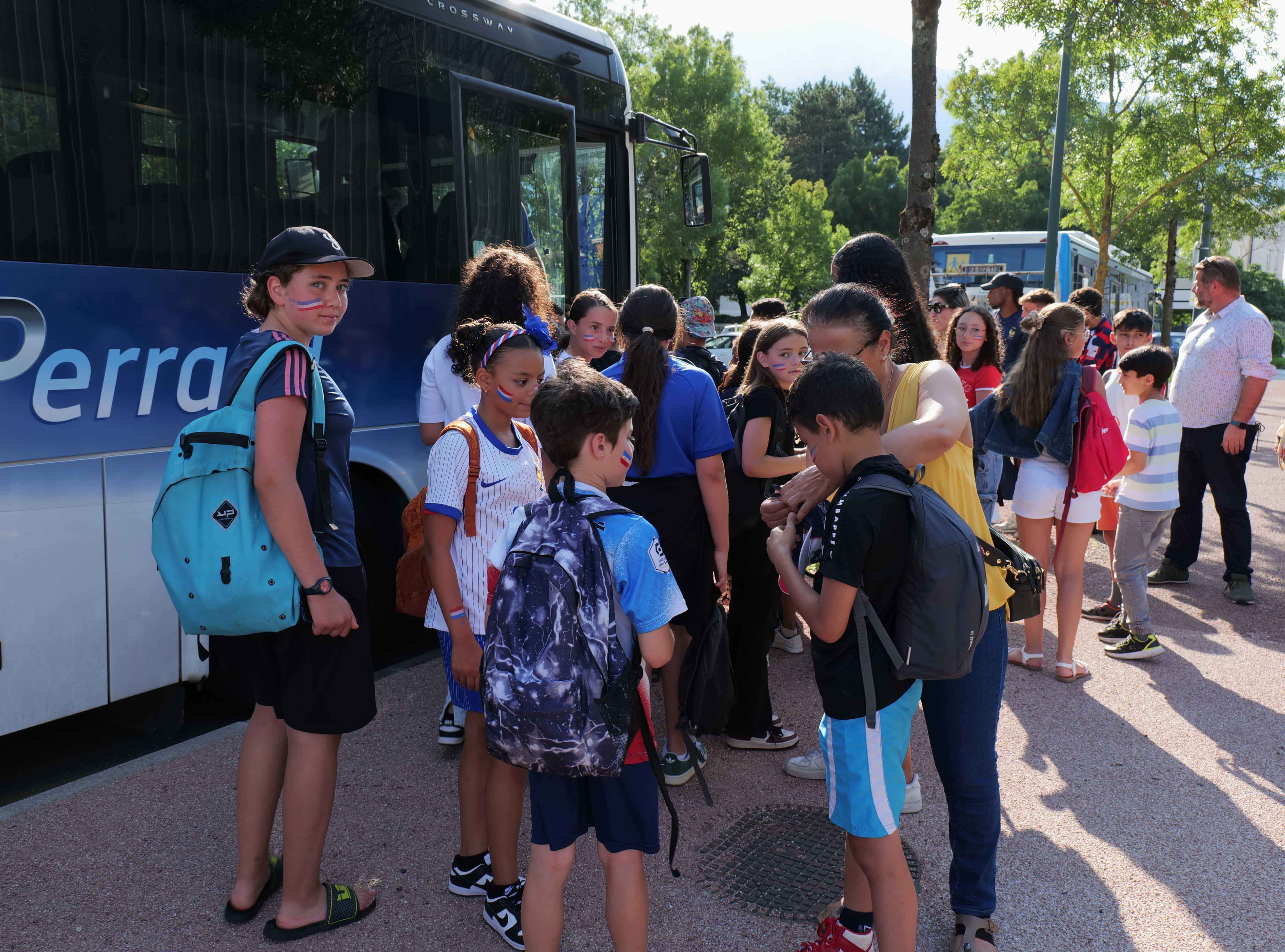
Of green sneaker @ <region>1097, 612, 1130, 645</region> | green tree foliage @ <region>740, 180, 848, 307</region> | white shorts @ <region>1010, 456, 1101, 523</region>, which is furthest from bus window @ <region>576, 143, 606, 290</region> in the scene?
green tree foliage @ <region>740, 180, 848, 307</region>

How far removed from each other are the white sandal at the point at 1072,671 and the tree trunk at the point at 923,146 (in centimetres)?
441

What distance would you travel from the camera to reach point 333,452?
2760 mm

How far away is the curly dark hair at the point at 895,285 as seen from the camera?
3092 mm

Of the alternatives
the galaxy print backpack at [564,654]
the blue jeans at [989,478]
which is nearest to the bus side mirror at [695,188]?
the blue jeans at [989,478]

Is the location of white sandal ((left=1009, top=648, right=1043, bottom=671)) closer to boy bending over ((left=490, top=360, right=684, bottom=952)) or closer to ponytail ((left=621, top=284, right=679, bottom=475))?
ponytail ((left=621, top=284, right=679, bottom=475))

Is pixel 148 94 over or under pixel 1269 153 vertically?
under

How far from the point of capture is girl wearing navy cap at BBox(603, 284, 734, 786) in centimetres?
365

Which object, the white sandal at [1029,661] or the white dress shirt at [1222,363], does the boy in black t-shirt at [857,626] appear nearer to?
the white sandal at [1029,661]

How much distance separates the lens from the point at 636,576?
2207 millimetres

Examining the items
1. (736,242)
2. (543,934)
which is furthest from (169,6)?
(736,242)

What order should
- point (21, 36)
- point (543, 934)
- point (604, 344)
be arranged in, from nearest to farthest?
point (543, 934)
point (21, 36)
point (604, 344)

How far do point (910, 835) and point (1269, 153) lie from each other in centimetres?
1904

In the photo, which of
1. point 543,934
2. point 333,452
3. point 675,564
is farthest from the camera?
point 675,564

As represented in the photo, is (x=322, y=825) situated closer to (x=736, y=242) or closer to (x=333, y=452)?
(x=333, y=452)
